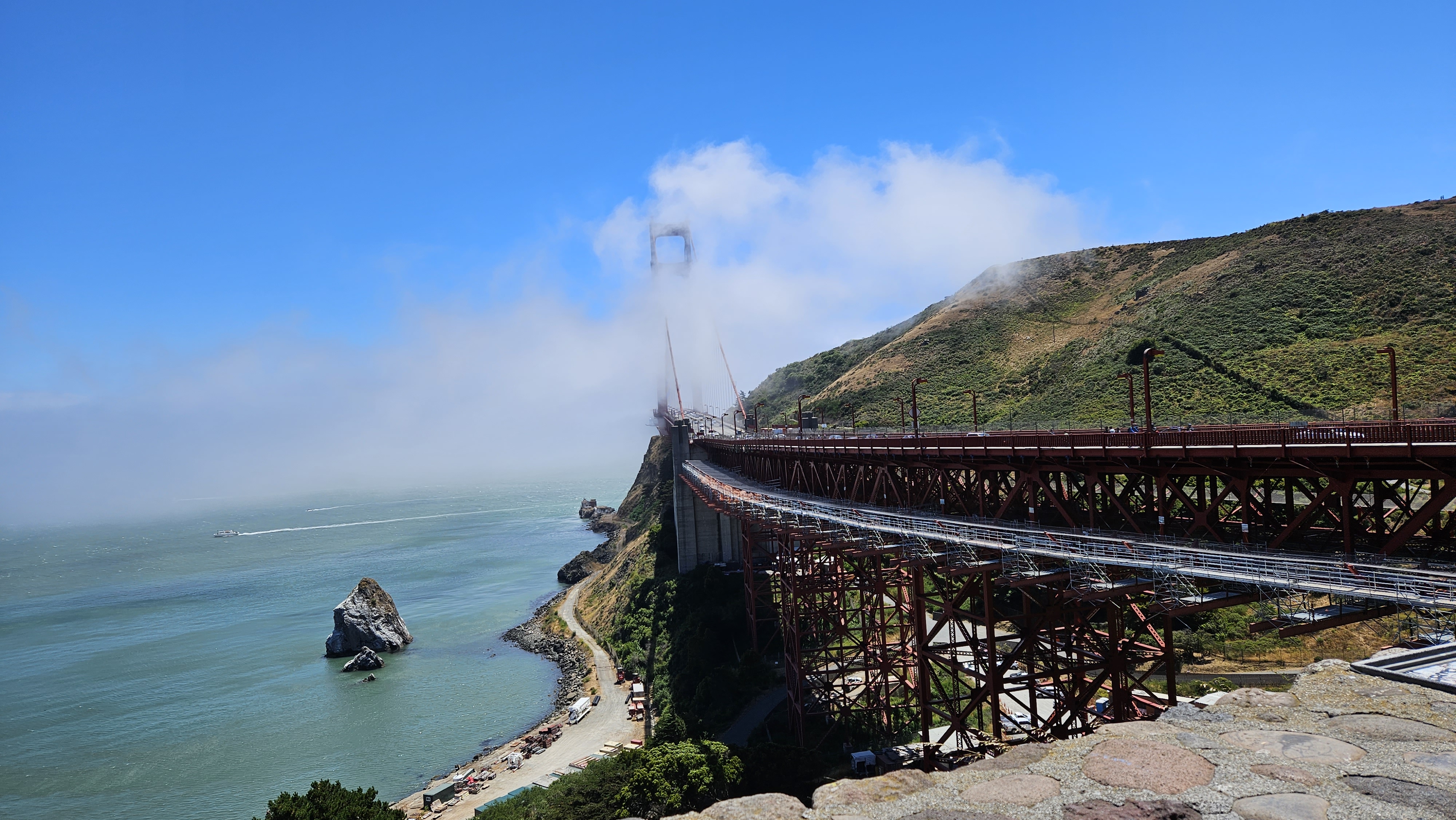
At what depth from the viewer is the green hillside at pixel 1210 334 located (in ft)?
150

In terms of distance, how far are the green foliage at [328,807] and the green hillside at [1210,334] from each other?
3145 cm

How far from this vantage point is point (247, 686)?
49656 mm

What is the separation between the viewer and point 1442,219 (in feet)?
198

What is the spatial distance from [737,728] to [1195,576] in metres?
19.2

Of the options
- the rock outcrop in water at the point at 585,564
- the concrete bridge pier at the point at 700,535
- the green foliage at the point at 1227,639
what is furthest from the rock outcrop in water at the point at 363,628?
the green foliage at the point at 1227,639

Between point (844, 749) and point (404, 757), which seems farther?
point (404, 757)

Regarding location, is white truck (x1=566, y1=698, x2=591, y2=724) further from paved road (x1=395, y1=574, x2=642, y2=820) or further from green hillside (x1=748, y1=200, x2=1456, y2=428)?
green hillside (x1=748, y1=200, x2=1456, y2=428)

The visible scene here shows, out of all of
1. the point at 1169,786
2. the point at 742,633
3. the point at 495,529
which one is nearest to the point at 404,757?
the point at 742,633

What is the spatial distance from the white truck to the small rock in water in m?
18.8

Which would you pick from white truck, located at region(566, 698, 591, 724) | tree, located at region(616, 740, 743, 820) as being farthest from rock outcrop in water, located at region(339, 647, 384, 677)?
tree, located at region(616, 740, 743, 820)

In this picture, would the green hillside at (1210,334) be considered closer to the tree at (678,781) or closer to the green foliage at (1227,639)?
the green foliage at (1227,639)

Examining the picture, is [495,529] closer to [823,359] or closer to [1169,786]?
[823,359]

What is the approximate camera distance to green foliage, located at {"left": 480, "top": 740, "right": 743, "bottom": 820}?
21.5m

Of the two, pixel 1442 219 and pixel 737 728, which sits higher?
pixel 1442 219
